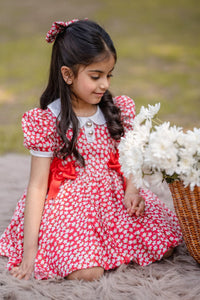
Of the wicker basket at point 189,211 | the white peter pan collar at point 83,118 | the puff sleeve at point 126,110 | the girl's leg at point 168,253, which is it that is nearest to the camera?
the wicker basket at point 189,211

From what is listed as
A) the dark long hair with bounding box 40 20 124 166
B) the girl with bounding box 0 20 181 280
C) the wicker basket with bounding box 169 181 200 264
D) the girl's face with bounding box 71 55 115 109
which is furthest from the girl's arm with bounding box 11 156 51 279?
the wicker basket with bounding box 169 181 200 264

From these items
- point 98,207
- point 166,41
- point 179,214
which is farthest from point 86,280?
point 166,41

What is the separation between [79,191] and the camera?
1.76 m

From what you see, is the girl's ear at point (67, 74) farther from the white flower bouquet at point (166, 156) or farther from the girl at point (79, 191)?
the white flower bouquet at point (166, 156)

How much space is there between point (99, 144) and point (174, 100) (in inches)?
122

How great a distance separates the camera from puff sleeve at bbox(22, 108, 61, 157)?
67.6 inches

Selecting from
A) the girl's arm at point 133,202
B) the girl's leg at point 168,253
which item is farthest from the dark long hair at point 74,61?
the girl's leg at point 168,253

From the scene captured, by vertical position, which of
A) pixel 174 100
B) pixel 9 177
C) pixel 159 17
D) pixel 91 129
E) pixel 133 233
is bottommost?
pixel 133 233

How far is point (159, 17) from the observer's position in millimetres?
10352

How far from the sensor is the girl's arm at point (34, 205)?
1706mm

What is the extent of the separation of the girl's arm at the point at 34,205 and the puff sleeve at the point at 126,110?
40 centimetres

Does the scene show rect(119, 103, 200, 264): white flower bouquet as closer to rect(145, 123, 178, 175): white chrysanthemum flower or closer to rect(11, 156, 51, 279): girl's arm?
rect(145, 123, 178, 175): white chrysanthemum flower

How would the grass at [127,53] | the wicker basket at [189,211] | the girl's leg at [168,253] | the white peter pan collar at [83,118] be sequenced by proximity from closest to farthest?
the wicker basket at [189,211] → the girl's leg at [168,253] → the white peter pan collar at [83,118] → the grass at [127,53]

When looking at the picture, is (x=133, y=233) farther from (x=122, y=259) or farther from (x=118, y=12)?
(x=118, y=12)
